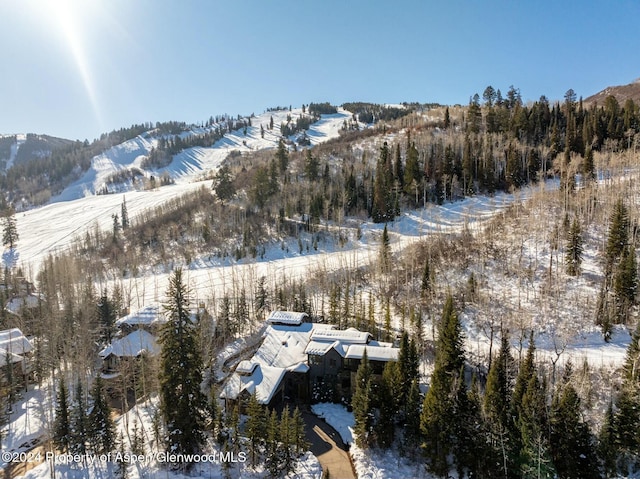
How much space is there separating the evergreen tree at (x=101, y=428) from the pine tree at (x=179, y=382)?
4194 mm

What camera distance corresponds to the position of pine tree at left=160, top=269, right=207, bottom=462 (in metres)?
21.0

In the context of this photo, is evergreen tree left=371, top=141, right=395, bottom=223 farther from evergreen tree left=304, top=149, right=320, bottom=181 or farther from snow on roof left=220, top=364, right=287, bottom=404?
snow on roof left=220, top=364, right=287, bottom=404

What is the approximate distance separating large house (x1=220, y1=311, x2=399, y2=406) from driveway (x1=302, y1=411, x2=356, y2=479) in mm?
2893

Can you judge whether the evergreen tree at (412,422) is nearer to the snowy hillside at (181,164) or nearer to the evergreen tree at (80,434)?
the evergreen tree at (80,434)

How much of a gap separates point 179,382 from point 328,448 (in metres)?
10.7

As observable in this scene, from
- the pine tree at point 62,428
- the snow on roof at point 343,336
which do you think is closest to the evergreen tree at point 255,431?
the snow on roof at point 343,336

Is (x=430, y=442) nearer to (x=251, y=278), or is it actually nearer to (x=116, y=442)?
(x=116, y=442)

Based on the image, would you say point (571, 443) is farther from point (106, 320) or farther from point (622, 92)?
point (622, 92)

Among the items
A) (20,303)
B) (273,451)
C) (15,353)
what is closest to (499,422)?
(273,451)

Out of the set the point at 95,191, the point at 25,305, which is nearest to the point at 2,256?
the point at 25,305

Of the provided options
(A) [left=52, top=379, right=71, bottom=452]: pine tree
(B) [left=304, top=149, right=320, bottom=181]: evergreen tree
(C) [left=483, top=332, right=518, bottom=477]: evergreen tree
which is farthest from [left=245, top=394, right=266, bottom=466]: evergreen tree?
(B) [left=304, top=149, right=320, bottom=181]: evergreen tree

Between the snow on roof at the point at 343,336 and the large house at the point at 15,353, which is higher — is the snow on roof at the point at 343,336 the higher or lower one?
the higher one

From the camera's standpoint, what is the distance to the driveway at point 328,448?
21.8 metres

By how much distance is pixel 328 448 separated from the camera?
2375cm
